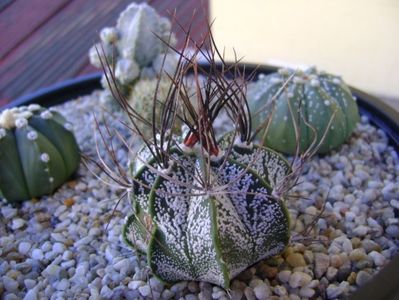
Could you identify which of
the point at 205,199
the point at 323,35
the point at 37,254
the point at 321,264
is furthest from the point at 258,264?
the point at 323,35

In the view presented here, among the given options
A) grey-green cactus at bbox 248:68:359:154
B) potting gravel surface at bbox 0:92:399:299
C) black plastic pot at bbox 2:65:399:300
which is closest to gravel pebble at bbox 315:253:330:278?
potting gravel surface at bbox 0:92:399:299

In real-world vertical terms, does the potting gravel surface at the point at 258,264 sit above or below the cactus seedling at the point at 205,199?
below

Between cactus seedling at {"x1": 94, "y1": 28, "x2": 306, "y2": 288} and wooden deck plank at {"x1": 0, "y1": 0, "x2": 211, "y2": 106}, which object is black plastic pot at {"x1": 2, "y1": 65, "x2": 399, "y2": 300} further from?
wooden deck plank at {"x1": 0, "y1": 0, "x2": 211, "y2": 106}

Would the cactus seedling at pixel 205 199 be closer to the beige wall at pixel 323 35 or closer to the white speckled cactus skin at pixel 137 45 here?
the white speckled cactus skin at pixel 137 45

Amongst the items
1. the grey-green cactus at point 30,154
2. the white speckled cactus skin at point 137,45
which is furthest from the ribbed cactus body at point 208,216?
the white speckled cactus skin at point 137,45

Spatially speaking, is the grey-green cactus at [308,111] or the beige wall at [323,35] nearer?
the grey-green cactus at [308,111]

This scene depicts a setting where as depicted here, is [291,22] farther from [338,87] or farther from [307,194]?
[307,194]
